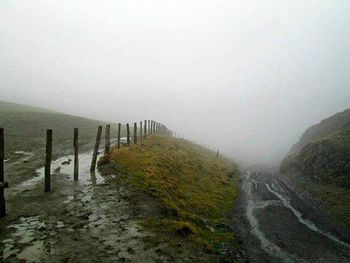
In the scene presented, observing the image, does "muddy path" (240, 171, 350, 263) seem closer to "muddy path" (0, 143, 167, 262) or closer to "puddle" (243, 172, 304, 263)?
"puddle" (243, 172, 304, 263)

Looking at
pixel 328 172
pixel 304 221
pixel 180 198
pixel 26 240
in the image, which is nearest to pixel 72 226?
pixel 26 240

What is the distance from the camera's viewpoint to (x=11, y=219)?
1614cm

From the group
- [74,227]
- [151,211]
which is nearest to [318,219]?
[151,211]

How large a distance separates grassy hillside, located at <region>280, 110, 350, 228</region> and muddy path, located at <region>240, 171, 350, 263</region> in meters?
2.49

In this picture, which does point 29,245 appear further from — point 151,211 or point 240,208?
point 240,208

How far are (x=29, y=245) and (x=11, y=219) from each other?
3.40 meters

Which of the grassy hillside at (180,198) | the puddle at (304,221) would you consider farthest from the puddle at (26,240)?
the puddle at (304,221)

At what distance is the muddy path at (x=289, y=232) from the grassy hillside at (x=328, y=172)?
8.16 ft

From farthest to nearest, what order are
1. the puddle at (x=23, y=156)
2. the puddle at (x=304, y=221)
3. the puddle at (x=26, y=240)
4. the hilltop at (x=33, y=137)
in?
the puddle at (x=23, y=156), the hilltop at (x=33, y=137), the puddle at (x=304, y=221), the puddle at (x=26, y=240)

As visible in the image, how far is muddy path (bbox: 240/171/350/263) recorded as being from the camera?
2047 centimetres

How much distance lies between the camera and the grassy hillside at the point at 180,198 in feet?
57.4

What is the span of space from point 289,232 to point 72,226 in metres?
17.7

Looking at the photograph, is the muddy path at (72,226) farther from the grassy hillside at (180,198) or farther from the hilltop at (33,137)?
the hilltop at (33,137)

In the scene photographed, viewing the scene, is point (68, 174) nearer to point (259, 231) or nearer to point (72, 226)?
point (72, 226)
